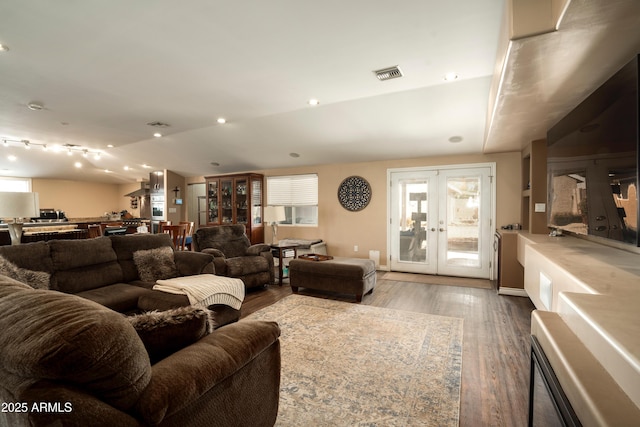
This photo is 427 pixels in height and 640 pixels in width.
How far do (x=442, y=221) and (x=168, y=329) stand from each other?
4913 mm

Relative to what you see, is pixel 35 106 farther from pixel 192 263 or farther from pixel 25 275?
pixel 192 263

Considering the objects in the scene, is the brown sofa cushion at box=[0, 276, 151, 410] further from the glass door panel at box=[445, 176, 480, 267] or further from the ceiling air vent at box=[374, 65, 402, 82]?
the glass door panel at box=[445, 176, 480, 267]

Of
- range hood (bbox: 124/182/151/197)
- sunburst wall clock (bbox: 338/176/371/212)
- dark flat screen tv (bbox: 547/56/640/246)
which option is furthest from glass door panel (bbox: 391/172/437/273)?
range hood (bbox: 124/182/151/197)

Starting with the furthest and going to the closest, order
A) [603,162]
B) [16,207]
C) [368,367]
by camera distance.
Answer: [16,207] → [368,367] → [603,162]

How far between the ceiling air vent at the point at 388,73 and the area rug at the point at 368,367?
254 centimetres

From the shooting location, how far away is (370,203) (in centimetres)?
580

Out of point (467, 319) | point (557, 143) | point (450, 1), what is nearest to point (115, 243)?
point (450, 1)

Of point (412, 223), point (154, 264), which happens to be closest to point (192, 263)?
point (154, 264)

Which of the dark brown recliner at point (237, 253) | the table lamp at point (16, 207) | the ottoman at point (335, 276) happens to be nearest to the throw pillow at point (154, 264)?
the dark brown recliner at point (237, 253)

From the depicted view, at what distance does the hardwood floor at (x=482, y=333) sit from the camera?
1.85m

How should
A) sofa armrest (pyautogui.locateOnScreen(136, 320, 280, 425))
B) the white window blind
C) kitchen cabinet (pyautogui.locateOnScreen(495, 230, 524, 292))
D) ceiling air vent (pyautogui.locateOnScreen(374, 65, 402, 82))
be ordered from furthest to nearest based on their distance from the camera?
the white window blind → kitchen cabinet (pyautogui.locateOnScreen(495, 230, 524, 292)) → ceiling air vent (pyautogui.locateOnScreen(374, 65, 402, 82)) → sofa armrest (pyautogui.locateOnScreen(136, 320, 280, 425))

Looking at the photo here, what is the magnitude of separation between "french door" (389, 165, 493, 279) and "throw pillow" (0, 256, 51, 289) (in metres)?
4.86

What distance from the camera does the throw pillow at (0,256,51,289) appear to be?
2.37 metres

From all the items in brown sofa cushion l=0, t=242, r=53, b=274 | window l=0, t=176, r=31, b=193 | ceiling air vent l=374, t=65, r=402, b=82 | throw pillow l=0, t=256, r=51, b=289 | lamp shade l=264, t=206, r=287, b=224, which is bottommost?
throw pillow l=0, t=256, r=51, b=289
